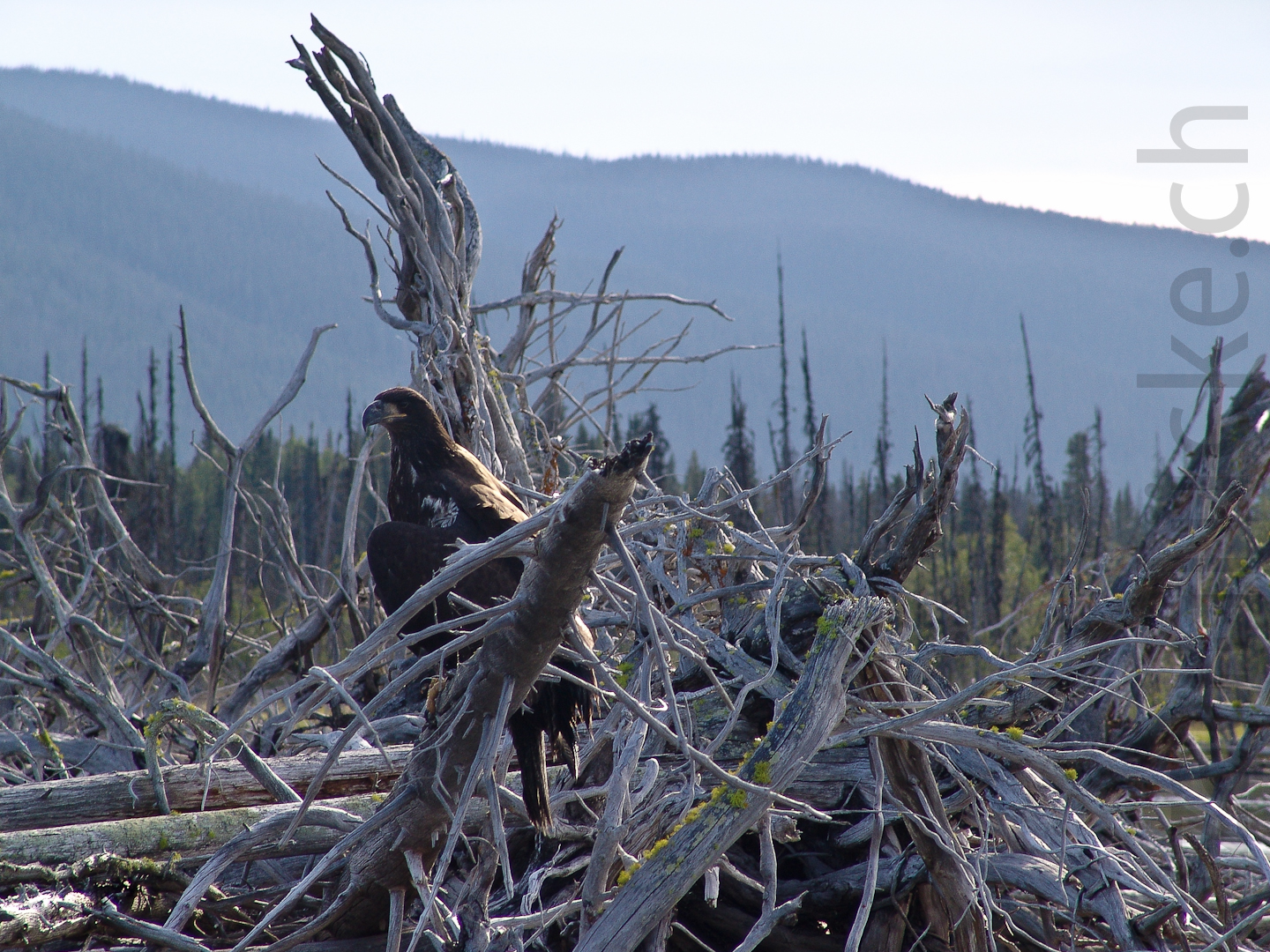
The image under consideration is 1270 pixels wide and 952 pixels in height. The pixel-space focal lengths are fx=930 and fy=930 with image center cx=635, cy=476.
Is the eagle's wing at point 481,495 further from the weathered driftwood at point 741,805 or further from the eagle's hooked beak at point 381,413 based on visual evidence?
the weathered driftwood at point 741,805

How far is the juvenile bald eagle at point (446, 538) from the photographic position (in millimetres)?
2982

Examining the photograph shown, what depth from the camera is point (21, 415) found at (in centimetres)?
533

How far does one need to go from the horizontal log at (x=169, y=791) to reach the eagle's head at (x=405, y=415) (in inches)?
58.2

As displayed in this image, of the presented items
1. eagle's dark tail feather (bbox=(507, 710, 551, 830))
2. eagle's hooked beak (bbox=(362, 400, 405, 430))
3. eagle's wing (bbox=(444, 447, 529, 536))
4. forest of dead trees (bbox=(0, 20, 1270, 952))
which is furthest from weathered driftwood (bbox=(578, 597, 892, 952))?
eagle's hooked beak (bbox=(362, 400, 405, 430))

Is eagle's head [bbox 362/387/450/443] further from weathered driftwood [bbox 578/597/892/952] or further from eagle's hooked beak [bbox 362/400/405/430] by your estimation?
weathered driftwood [bbox 578/597/892/952]

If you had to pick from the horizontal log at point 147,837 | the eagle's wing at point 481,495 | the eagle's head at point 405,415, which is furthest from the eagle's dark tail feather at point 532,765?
the eagle's head at point 405,415

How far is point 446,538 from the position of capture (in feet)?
13.0

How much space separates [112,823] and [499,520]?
172 centimetres

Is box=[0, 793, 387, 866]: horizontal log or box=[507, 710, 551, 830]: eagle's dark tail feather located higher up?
box=[507, 710, 551, 830]: eagle's dark tail feather

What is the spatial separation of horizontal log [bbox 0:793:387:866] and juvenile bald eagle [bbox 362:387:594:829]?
2.22 ft

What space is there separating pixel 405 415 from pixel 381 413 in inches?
4.4

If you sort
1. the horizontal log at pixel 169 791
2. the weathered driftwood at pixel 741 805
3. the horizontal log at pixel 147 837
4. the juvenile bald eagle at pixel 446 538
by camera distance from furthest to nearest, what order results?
1. the horizontal log at pixel 169 791
2. the juvenile bald eagle at pixel 446 538
3. the horizontal log at pixel 147 837
4. the weathered driftwood at pixel 741 805

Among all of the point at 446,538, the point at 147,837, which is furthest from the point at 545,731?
the point at 147,837

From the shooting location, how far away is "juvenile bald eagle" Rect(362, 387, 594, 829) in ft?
9.78
